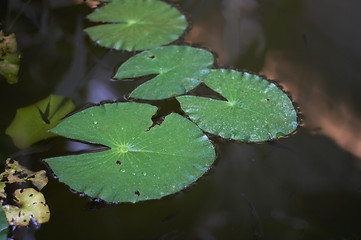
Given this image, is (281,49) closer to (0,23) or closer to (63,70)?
(63,70)

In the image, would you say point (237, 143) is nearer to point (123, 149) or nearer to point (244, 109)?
point (244, 109)

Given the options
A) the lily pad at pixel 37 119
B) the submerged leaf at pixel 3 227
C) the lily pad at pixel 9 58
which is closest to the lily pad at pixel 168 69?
the lily pad at pixel 37 119

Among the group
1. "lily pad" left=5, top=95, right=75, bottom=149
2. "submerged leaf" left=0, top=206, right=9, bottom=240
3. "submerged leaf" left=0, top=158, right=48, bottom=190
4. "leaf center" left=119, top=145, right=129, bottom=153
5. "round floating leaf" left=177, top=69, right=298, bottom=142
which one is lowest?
"submerged leaf" left=0, top=206, right=9, bottom=240

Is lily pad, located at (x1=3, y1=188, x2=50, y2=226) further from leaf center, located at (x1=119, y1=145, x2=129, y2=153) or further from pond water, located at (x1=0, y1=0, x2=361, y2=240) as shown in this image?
leaf center, located at (x1=119, y1=145, x2=129, y2=153)

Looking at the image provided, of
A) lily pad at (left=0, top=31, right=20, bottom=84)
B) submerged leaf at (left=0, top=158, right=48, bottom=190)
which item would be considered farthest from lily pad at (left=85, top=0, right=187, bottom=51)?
submerged leaf at (left=0, top=158, right=48, bottom=190)

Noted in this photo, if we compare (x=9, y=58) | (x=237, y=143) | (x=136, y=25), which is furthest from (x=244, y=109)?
(x=9, y=58)

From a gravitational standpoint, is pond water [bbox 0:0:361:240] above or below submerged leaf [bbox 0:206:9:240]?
above
